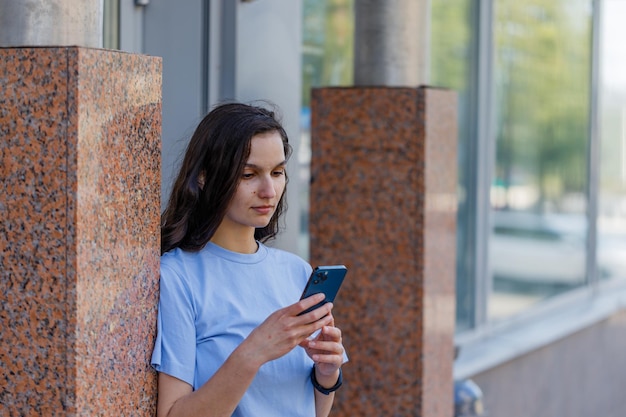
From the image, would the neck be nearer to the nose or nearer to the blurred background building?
the nose

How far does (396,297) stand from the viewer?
4449mm

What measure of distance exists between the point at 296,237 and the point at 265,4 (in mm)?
1098

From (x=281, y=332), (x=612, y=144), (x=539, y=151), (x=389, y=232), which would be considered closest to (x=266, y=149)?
(x=281, y=332)

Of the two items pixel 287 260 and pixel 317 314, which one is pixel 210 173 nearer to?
pixel 287 260

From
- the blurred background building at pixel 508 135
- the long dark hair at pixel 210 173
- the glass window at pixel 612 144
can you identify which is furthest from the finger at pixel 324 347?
the glass window at pixel 612 144

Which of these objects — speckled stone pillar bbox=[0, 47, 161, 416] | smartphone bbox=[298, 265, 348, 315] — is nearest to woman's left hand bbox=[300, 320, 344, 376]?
smartphone bbox=[298, 265, 348, 315]

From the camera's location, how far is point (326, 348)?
2586 millimetres

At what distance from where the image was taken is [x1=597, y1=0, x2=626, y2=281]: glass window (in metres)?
11.0

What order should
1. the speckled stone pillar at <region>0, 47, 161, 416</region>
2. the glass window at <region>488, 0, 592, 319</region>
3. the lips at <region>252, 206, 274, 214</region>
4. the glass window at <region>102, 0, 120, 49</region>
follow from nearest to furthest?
the speckled stone pillar at <region>0, 47, 161, 416</region> → the lips at <region>252, 206, 274, 214</region> → the glass window at <region>102, 0, 120, 49</region> → the glass window at <region>488, 0, 592, 319</region>

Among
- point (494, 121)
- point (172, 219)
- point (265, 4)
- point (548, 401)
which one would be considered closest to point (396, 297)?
point (265, 4)

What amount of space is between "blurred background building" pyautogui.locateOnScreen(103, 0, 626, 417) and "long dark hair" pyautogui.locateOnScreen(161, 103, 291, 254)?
1228 millimetres

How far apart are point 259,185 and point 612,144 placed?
9804 mm

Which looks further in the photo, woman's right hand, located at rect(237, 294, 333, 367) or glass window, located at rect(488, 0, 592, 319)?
glass window, located at rect(488, 0, 592, 319)

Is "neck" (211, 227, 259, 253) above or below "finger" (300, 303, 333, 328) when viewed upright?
above
